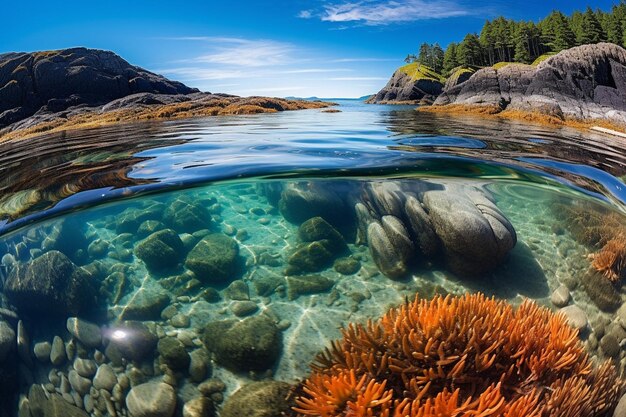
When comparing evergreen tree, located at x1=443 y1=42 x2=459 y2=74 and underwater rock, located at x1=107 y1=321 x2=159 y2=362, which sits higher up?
evergreen tree, located at x1=443 y1=42 x2=459 y2=74

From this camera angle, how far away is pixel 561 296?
5.27 meters

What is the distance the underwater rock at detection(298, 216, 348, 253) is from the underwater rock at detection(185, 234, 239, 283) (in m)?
1.12

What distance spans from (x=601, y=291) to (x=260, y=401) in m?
5.50

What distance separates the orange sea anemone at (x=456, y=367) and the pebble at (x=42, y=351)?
3.46m

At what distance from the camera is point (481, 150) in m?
7.20

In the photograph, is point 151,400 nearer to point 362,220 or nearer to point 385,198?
point 362,220

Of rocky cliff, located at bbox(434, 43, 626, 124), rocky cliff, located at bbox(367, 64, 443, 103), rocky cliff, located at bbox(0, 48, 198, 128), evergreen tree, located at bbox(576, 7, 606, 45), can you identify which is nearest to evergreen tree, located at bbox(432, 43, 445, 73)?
rocky cliff, located at bbox(367, 64, 443, 103)

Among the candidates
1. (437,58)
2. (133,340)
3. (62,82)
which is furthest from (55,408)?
(437,58)

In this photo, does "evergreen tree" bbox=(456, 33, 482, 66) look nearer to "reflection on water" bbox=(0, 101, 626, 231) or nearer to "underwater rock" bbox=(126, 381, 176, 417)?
"reflection on water" bbox=(0, 101, 626, 231)

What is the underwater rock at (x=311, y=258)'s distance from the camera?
16.9ft

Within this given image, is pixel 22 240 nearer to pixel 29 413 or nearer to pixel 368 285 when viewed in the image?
pixel 29 413

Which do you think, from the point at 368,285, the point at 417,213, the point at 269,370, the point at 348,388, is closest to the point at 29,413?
the point at 269,370

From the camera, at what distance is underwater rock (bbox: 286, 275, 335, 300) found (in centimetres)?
477

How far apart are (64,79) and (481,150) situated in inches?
2357
